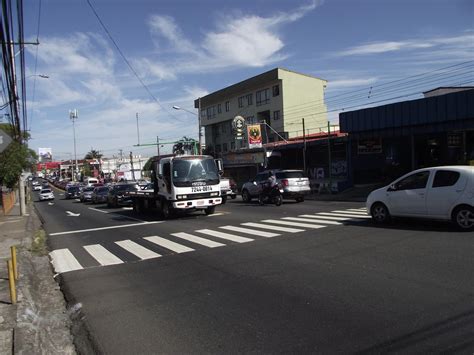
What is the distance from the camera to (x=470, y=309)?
17.5 feet

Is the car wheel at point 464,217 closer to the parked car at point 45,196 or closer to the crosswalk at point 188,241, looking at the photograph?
the crosswalk at point 188,241

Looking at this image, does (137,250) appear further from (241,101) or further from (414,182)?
(241,101)

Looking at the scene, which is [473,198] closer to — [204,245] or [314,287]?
[314,287]

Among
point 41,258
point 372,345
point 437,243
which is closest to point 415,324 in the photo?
point 372,345

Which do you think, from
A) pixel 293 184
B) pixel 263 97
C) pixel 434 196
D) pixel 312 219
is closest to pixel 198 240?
pixel 312 219

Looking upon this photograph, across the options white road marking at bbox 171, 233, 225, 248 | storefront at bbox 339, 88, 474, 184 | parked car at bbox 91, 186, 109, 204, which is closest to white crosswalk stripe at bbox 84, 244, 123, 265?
white road marking at bbox 171, 233, 225, 248

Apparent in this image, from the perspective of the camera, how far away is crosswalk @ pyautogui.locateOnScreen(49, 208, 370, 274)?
1039 centimetres

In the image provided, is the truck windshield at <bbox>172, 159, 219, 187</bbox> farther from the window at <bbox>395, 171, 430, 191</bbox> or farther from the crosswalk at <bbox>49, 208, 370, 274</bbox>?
the window at <bbox>395, 171, 430, 191</bbox>

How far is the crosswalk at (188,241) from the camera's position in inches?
409

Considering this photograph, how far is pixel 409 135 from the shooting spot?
87.6ft

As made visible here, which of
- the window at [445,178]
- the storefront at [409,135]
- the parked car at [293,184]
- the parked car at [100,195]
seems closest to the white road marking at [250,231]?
the window at [445,178]

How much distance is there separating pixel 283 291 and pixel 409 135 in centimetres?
2279

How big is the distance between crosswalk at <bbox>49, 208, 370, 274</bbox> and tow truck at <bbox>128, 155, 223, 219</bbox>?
3547mm

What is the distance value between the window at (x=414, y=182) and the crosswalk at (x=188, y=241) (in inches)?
90.7
